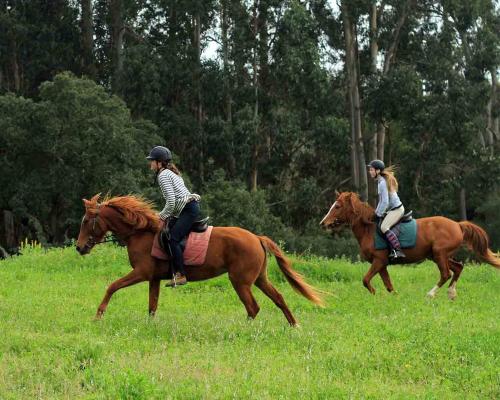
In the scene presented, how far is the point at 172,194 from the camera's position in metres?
11.6

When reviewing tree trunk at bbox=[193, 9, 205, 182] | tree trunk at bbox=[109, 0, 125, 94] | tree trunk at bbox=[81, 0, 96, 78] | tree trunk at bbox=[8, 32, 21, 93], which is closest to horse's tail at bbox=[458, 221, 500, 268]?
tree trunk at bbox=[193, 9, 205, 182]

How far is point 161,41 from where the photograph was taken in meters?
48.1

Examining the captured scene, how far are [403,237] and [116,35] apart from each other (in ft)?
121

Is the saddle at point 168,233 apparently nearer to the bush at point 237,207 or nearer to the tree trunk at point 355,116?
the bush at point 237,207

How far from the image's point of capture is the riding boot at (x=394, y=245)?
15.6 metres

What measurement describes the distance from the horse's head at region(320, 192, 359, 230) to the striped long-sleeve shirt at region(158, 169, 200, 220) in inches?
206

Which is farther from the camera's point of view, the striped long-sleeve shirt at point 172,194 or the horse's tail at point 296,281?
Result: the horse's tail at point 296,281

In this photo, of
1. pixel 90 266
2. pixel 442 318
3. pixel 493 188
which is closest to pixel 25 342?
pixel 442 318

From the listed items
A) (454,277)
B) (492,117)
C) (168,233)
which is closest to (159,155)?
(168,233)

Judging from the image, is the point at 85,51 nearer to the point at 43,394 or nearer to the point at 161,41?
the point at 161,41

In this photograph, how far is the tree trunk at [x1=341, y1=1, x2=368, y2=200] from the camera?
4316cm

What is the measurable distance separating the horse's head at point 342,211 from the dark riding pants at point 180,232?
201 inches

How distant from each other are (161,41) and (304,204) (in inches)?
533

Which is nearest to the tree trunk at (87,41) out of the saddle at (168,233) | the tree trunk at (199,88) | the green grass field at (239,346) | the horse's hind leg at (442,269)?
the tree trunk at (199,88)
